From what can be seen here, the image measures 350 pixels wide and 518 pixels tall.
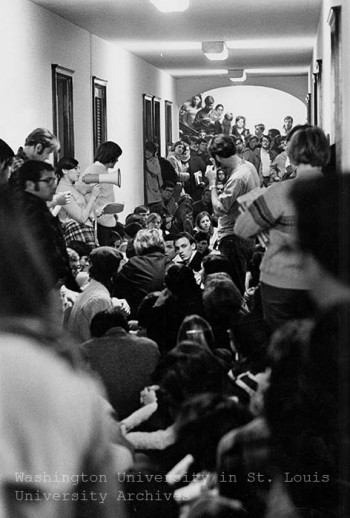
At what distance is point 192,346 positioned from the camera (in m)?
2.34

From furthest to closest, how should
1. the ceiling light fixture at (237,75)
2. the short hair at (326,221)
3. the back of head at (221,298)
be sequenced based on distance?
the ceiling light fixture at (237,75)
the back of head at (221,298)
the short hair at (326,221)

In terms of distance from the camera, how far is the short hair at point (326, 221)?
2225mm

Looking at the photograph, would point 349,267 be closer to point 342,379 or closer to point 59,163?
point 342,379

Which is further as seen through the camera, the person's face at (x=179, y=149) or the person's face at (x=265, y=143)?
the person's face at (x=179, y=149)

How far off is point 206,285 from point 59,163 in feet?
1.09

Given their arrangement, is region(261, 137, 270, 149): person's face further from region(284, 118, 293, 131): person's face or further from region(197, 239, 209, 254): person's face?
region(197, 239, 209, 254): person's face

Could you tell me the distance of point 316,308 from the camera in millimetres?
2248

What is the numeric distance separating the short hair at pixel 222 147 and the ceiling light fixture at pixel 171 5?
24cm

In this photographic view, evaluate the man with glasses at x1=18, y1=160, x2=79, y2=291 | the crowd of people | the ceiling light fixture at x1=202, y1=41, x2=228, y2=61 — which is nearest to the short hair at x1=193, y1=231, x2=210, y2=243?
the crowd of people

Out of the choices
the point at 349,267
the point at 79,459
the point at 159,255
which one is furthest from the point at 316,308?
the point at 79,459

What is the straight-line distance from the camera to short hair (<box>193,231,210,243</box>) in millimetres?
2296

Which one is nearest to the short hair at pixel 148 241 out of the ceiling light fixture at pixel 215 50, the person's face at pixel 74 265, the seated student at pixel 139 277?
the seated student at pixel 139 277

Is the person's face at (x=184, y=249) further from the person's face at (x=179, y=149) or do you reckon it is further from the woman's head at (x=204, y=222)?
the person's face at (x=179, y=149)

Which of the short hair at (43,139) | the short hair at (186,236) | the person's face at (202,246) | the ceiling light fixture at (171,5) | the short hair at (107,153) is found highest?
the ceiling light fixture at (171,5)
